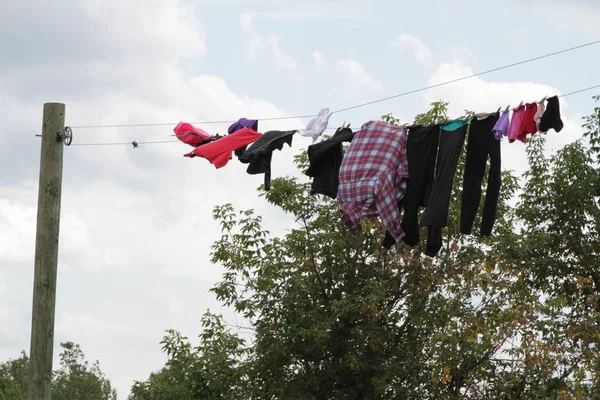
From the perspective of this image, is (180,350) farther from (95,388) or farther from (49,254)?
(95,388)

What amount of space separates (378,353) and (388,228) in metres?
6.35

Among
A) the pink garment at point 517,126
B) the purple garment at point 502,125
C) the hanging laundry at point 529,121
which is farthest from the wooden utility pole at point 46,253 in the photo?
the hanging laundry at point 529,121

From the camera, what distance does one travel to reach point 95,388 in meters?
43.2

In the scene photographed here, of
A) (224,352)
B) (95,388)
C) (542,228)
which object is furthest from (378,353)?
(95,388)

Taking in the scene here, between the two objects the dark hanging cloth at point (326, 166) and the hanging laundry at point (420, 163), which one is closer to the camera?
the hanging laundry at point (420, 163)

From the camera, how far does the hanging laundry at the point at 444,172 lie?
689cm

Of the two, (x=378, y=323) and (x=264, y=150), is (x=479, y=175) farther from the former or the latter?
(x=378, y=323)

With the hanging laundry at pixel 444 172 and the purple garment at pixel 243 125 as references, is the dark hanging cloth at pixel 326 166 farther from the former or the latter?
the hanging laundry at pixel 444 172

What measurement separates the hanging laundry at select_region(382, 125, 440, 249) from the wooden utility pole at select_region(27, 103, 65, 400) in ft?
10.1

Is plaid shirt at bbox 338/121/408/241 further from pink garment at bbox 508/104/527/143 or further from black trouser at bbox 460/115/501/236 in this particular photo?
pink garment at bbox 508/104/527/143

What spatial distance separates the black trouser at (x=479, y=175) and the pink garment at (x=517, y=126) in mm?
181

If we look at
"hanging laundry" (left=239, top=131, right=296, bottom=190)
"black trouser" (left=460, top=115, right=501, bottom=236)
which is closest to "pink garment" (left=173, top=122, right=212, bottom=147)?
"hanging laundry" (left=239, top=131, right=296, bottom=190)

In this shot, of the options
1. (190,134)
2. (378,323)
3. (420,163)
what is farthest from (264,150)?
(378,323)

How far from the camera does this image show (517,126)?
6.77m
